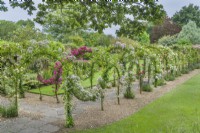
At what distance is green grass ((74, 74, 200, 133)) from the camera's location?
21.9ft

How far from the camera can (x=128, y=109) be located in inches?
358

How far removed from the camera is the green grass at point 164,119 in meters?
6.68

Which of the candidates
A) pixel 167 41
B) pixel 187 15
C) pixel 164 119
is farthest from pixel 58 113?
pixel 187 15

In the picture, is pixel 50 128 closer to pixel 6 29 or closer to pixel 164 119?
pixel 164 119

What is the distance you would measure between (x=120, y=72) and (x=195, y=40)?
1272 inches

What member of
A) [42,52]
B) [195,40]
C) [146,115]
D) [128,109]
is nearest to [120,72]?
[128,109]

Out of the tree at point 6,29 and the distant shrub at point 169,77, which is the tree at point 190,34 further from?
the tree at point 6,29

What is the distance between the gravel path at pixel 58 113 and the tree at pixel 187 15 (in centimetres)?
4185

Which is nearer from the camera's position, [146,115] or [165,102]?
[146,115]

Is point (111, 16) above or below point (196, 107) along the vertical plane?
above

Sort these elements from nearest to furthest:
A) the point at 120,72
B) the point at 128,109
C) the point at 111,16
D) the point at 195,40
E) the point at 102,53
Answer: the point at 111,16
the point at 128,109
the point at 102,53
the point at 120,72
the point at 195,40

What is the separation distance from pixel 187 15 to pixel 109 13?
152 feet

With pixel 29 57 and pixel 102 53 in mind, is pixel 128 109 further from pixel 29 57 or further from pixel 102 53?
pixel 29 57

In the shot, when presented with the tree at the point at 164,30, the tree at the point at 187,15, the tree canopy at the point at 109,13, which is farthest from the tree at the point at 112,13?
the tree at the point at 187,15
